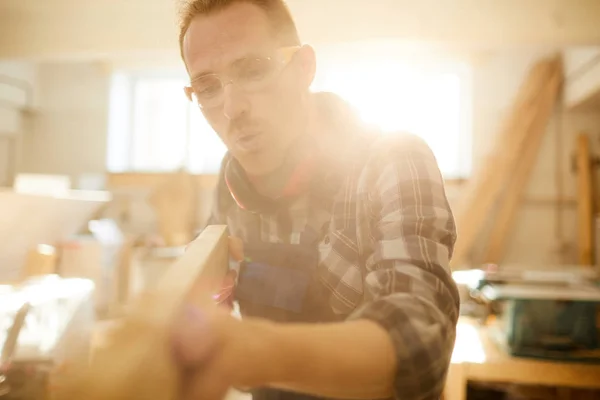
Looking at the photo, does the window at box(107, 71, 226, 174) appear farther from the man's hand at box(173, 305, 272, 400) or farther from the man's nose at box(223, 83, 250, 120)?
the man's hand at box(173, 305, 272, 400)

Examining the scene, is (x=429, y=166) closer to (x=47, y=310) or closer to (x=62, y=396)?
(x=62, y=396)

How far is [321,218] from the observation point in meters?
0.73

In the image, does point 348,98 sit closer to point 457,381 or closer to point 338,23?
Answer: point 338,23

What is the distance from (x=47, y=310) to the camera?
3.76 ft

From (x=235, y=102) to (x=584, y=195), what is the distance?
3240 millimetres

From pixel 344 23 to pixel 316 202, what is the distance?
1906mm

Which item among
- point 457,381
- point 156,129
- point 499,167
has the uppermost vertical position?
point 156,129

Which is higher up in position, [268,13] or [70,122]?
[70,122]

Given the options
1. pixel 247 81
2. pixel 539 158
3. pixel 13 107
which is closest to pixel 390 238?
pixel 247 81

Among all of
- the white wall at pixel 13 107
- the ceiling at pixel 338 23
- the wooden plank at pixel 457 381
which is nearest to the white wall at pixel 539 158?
the ceiling at pixel 338 23

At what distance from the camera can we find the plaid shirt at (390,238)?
0.40 m

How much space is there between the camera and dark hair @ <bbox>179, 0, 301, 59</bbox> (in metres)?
0.69

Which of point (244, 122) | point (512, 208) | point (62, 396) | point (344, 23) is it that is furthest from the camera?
point (512, 208)

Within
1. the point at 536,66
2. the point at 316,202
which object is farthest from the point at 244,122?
the point at 536,66
